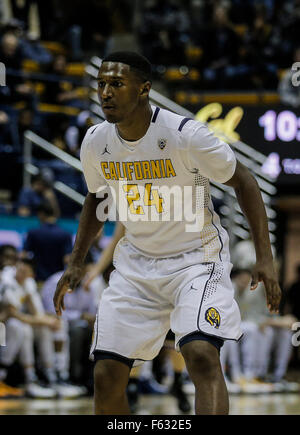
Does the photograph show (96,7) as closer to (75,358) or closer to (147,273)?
(75,358)

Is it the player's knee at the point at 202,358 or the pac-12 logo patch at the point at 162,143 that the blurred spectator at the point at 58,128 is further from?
the player's knee at the point at 202,358

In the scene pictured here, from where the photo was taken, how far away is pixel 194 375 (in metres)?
3.76

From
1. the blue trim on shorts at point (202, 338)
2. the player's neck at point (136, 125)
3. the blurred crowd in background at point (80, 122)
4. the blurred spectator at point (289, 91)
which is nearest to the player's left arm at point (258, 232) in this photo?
the blue trim on shorts at point (202, 338)

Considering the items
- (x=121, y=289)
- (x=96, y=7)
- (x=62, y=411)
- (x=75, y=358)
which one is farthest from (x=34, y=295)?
(x=96, y=7)

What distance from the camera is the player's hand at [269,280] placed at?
3912mm

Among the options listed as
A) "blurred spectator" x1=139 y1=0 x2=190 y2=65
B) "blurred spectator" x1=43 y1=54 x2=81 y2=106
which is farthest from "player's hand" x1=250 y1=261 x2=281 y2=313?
"blurred spectator" x1=139 y1=0 x2=190 y2=65

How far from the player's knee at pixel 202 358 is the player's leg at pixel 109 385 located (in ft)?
1.19

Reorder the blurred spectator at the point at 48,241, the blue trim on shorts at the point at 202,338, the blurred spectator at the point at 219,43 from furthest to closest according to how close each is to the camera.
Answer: the blurred spectator at the point at 219,43, the blurred spectator at the point at 48,241, the blue trim on shorts at the point at 202,338

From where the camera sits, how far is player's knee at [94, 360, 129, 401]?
3.96 metres

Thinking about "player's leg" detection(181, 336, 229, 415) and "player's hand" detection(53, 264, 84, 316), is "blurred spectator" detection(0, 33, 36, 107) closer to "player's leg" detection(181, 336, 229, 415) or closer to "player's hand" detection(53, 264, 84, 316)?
"player's hand" detection(53, 264, 84, 316)

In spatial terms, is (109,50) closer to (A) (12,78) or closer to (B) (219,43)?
(B) (219,43)

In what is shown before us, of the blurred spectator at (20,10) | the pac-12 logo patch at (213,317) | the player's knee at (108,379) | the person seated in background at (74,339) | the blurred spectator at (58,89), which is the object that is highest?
the blurred spectator at (20,10)

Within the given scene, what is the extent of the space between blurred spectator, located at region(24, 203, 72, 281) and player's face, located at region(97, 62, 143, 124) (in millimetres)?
5337

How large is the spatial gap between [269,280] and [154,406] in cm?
419
